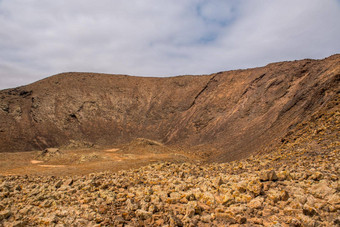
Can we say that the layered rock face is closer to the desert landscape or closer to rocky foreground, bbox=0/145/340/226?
the desert landscape

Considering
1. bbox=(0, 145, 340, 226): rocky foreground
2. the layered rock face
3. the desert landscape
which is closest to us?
bbox=(0, 145, 340, 226): rocky foreground

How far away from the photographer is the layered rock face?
2905 centimetres

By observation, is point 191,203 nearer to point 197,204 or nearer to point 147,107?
point 197,204

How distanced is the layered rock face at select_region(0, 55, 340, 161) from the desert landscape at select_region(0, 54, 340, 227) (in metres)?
0.21

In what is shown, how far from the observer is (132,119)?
44000mm

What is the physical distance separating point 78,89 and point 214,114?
26558mm

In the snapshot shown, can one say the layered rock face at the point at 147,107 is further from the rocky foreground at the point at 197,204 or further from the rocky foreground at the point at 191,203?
the rocky foreground at the point at 197,204

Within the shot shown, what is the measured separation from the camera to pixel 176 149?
31078 mm

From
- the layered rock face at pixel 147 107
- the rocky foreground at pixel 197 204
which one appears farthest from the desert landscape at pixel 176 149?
the layered rock face at pixel 147 107

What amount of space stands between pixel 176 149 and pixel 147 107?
650 inches

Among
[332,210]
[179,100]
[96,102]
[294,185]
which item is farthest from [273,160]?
[96,102]

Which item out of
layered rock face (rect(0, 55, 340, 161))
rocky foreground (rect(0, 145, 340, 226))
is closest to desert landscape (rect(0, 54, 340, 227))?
rocky foreground (rect(0, 145, 340, 226))

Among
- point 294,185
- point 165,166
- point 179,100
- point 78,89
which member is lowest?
point 165,166

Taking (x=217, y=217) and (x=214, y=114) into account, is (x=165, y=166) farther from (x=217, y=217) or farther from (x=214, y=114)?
(x=214, y=114)
